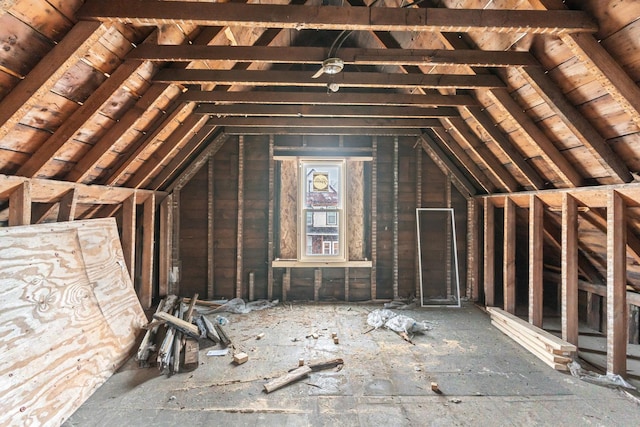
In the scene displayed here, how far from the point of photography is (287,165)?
16.8 ft

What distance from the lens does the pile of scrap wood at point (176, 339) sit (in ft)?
9.62

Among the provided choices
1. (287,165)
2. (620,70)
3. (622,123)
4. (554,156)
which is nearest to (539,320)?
(554,156)

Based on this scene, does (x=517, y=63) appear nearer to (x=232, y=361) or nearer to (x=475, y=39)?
(x=475, y=39)

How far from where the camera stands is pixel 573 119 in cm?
245

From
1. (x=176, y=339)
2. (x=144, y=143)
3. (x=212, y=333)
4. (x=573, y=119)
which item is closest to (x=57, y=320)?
(x=176, y=339)

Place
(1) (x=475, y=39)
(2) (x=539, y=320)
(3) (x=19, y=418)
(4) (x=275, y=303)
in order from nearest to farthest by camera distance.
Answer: (3) (x=19, y=418), (1) (x=475, y=39), (2) (x=539, y=320), (4) (x=275, y=303)

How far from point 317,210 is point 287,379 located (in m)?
2.85

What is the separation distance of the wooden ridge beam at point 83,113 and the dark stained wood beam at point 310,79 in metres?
0.40

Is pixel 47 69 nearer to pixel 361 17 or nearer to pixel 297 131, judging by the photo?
pixel 361 17

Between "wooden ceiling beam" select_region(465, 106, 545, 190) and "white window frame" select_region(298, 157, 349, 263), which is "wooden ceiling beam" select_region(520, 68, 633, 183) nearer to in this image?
"wooden ceiling beam" select_region(465, 106, 545, 190)

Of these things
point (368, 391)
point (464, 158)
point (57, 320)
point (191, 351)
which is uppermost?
point (464, 158)

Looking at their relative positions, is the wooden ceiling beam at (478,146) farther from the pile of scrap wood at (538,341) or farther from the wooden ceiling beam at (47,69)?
the wooden ceiling beam at (47,69)

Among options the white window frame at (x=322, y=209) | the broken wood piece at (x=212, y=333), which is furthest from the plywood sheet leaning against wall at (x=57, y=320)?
the white window frame at (x=322, y=209)

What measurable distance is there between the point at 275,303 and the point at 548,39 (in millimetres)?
4393
